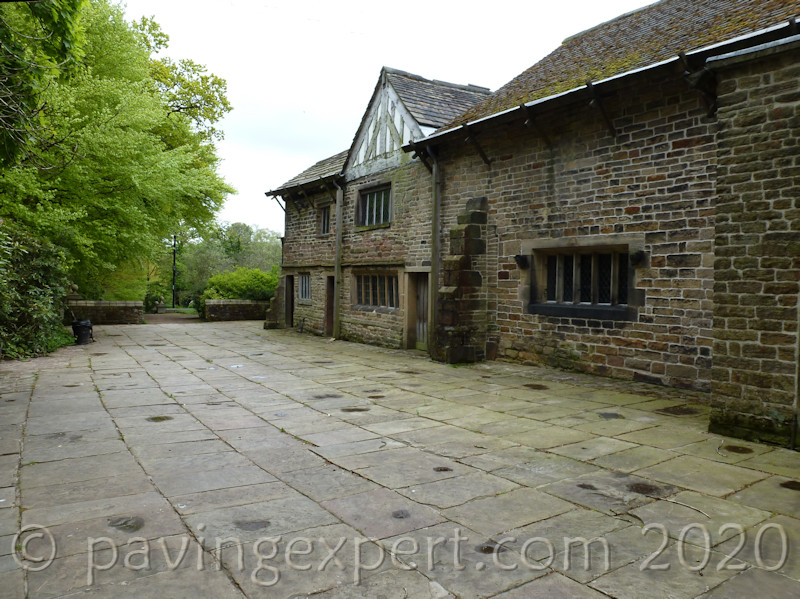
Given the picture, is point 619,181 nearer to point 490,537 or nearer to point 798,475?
point 798,475

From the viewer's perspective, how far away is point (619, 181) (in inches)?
332

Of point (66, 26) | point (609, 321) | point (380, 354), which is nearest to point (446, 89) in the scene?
point (380, 354)

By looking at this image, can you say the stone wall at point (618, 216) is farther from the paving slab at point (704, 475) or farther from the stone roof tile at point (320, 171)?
the stone roof tile at point (320, 171)

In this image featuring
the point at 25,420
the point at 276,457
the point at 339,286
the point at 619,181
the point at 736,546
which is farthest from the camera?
the point at 339,286

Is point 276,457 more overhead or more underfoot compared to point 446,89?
more underfoot

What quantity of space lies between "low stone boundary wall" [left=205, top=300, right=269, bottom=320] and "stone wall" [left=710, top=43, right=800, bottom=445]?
2050 centimetres

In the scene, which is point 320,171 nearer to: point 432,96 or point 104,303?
point 432,96

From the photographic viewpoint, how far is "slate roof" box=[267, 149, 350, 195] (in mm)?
16609

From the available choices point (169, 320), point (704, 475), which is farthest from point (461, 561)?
point (169, 320)

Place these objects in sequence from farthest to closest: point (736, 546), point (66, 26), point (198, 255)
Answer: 1. point (198, 255)
2. point (66, 26)
3. point (736, 546)

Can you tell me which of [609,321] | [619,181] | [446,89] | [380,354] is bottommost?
[380,354]

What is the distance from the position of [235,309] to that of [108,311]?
16.4 feet

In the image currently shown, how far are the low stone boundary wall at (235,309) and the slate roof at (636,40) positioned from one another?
15.2m

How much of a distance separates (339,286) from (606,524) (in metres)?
12.8
